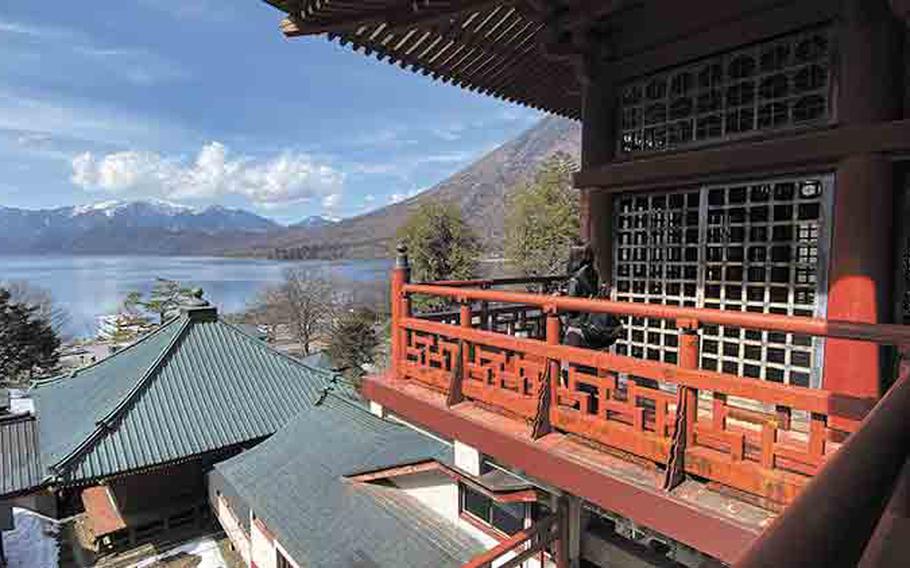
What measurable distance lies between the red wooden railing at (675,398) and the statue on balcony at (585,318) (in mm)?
468

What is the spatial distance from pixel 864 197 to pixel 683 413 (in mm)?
1959

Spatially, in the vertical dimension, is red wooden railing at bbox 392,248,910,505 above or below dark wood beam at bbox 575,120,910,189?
below

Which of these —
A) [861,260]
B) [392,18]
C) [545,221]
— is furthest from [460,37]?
[545,221]

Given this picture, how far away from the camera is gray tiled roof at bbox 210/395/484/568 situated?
7.97 meters

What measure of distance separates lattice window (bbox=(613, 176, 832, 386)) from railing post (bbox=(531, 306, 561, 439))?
5.99 feet

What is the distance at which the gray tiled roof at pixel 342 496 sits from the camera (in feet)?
26.2

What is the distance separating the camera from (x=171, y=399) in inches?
517

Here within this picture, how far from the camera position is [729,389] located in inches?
98.7

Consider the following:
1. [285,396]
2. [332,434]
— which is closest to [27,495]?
[285,396]

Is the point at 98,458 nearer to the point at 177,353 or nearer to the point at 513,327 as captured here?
the point at 177,353

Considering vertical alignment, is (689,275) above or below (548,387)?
above

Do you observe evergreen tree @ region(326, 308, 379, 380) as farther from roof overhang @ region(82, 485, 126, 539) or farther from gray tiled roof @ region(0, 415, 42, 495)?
roof overhang @ region(82, 485, 126, 539)

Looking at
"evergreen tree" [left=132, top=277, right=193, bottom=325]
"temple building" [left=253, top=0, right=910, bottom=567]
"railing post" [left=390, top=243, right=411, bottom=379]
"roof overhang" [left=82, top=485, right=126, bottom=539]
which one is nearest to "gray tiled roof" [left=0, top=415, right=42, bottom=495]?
"roof overhang" [left=82, top=485, right=126, bottom=539]

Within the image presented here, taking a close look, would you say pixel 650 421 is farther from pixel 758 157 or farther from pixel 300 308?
pixel 300 308
